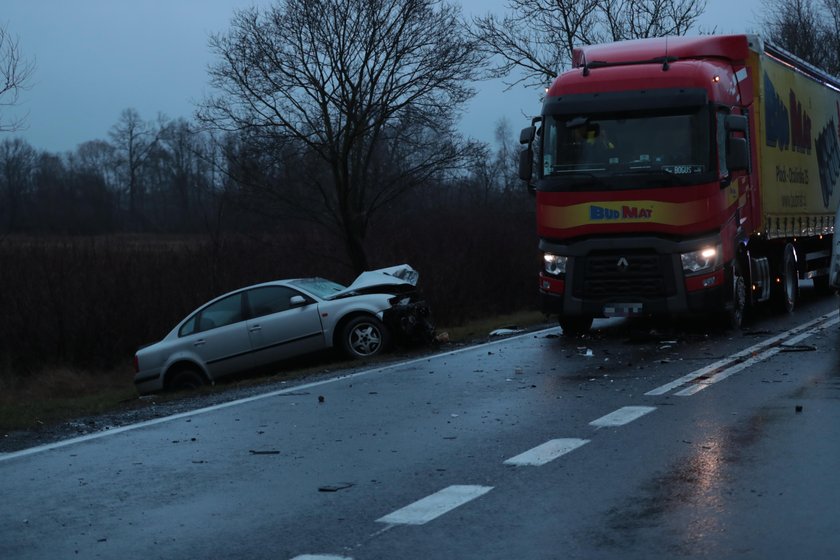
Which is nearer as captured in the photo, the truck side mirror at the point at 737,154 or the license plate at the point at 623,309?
the truck side mirror at the point at 737,154

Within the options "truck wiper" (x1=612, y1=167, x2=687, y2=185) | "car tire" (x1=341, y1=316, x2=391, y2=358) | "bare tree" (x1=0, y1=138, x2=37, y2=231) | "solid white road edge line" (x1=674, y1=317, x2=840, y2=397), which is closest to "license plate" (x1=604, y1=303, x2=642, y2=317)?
"truck wiper" (x1=612, y1=167, x2=687, y2=185)

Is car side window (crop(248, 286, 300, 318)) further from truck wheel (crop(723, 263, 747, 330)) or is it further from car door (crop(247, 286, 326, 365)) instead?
truck wheel (crop(723, 263, 747, 330))

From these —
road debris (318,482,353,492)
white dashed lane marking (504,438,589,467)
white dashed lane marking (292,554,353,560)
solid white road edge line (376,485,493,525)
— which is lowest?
white dashed lane marking (292,554,353,560)

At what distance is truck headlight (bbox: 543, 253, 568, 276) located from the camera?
16.1m

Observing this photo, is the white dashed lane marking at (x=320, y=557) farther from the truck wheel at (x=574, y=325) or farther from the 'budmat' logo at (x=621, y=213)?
the truck wheel at (x=574, y=325)

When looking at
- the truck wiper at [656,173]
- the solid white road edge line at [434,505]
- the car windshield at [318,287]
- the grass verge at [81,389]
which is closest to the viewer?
the solid white road edge line at [434,505]

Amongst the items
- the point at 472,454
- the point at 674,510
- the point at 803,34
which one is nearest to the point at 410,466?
the point at 472,454

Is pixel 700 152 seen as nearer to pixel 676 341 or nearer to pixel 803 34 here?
pixel 676 341

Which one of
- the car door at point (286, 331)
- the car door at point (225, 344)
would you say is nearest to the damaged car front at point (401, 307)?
the car door at point (286, 331)

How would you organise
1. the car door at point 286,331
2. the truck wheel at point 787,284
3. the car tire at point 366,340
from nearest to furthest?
the car tire at point 366,340, the car door at point 286,331, the truck wheel at point 787,284

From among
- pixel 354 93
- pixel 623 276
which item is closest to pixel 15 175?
pixel 354 93

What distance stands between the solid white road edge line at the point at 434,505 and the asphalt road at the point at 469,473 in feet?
0.07

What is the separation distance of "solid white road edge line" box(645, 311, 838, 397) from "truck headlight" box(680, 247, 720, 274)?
1250 mm

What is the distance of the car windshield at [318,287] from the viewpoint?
16.8 metres
